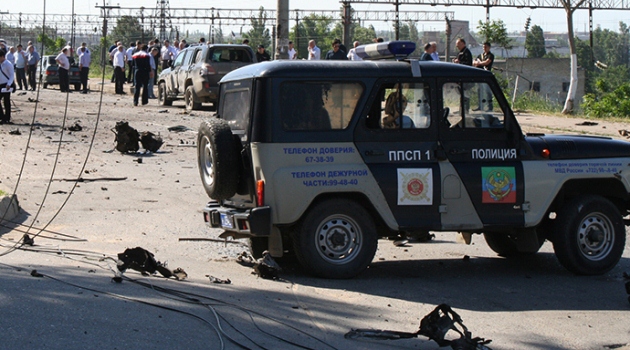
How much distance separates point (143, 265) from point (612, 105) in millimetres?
22546

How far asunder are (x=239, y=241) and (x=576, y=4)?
21699 millimetres

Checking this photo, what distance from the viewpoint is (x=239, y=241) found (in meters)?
9.91

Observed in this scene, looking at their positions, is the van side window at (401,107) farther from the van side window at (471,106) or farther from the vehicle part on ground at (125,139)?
the vehicle part on ground at (125,139)

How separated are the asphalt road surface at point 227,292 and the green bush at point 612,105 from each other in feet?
57.4

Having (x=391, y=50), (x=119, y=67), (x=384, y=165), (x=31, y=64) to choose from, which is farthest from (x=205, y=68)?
(x=384, y=165)

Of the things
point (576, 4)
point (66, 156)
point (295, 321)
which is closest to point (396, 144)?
point (295, 321)

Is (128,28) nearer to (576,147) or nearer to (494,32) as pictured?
(494,32)

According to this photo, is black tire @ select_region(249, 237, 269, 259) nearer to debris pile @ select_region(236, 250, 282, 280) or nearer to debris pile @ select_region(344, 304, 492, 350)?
debris pile @ select_region(236, 250, 282, 280)

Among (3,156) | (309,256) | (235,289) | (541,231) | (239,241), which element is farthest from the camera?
(3,156)

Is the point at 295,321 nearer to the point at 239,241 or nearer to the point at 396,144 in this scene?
the point at 396,144

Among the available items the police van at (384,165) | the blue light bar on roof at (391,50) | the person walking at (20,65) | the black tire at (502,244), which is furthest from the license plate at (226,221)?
the person walking at (20,65)

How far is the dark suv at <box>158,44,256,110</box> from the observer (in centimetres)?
2448

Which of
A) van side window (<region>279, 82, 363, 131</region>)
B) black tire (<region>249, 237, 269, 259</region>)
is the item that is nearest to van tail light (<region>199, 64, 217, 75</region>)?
black tire (<region>249, 237, 269, 259</region>)

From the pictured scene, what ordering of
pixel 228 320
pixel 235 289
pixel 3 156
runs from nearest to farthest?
1. pixel 228 320
2. pixel 235 289
3. pixel 3 156
